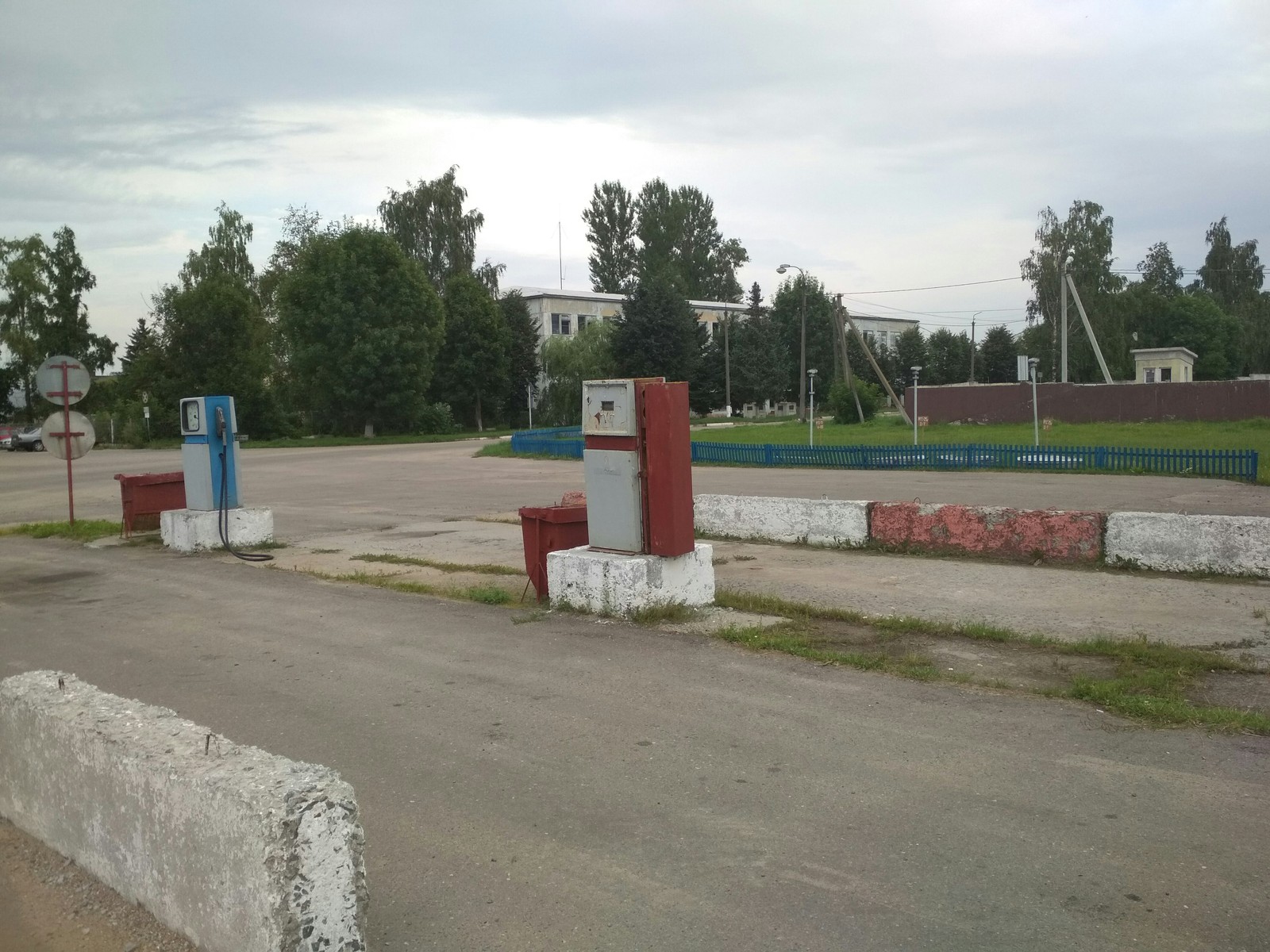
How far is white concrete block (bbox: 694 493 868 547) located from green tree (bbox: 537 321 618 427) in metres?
57.3

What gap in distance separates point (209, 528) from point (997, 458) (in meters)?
19.7

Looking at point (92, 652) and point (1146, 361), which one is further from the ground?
point (1146, 361)

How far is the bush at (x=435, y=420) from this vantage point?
67319 millimetres

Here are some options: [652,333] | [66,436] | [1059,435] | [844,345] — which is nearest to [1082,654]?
[66,436]

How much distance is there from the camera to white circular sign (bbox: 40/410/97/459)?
56.0 feet

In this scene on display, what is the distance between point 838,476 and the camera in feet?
87.5

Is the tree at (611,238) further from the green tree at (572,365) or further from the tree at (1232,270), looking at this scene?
the tree at (1232,270)

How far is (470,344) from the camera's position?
70.1 m

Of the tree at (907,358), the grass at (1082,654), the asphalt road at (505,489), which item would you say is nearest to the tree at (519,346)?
the asphalt road at (505,489)

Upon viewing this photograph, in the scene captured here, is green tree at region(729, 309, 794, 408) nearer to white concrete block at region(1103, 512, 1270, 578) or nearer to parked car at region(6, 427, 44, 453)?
parked car at region(6, 427, 44, 453)

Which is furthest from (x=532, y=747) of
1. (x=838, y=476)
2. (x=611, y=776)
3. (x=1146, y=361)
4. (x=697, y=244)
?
(x=697, y=244)

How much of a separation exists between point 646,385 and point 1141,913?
5.75 m

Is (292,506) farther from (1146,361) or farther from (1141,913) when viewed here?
(1146,361)

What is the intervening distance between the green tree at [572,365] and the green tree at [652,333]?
115 cm
